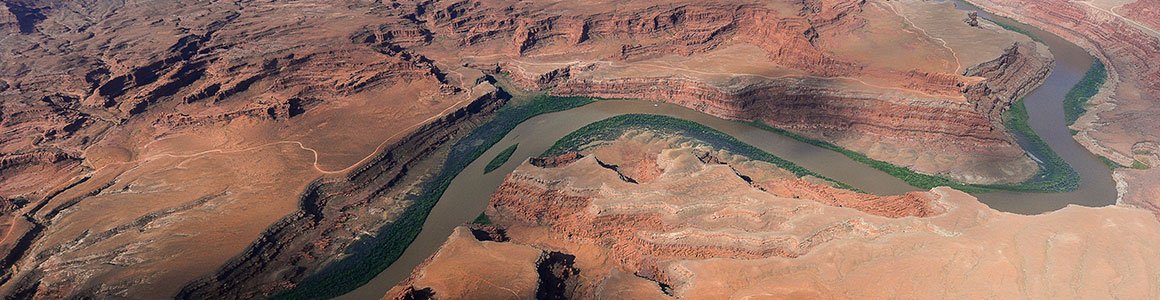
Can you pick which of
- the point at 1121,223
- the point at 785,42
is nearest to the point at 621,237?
the point at 1121,223

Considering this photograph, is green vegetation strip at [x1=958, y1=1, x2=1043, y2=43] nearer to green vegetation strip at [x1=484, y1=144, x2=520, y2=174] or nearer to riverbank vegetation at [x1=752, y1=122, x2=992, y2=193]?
riverbank vegetation at [x1=752, y1=122, x2=992, y2=193]

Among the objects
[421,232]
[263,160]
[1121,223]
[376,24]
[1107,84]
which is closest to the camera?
[1121,223]

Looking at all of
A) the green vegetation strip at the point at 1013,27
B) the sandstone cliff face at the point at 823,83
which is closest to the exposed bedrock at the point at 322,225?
the sandstone cliff face at the point at 823,83

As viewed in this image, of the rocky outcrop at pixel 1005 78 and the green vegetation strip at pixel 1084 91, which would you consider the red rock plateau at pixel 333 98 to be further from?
the green vegetation strip at pixel 1084 91

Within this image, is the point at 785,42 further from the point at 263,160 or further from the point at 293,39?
the point at 293,39

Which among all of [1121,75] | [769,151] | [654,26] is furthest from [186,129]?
[1121,75]

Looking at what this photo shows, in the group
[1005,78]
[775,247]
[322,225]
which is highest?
[775,247]

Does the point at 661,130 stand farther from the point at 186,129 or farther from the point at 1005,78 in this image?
the point at 186,129
